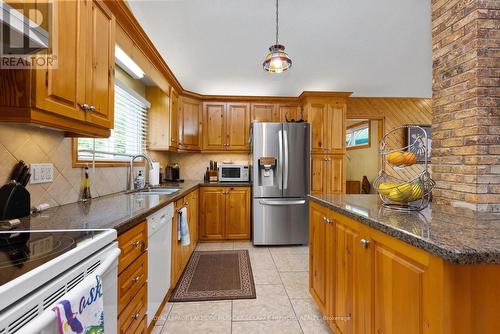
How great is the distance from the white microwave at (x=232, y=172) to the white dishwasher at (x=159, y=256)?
184 centimetres

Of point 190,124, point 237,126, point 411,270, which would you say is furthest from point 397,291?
point 190,124

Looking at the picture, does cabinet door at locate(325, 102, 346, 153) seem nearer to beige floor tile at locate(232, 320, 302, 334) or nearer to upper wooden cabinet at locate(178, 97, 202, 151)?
upper wooden cabinet at locate(178, 97, 202, 151)

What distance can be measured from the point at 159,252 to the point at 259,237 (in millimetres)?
1980

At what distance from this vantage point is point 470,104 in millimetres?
1358

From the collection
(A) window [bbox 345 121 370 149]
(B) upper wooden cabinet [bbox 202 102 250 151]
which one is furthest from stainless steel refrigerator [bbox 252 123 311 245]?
(A) window [bbox 345 121 370 149]

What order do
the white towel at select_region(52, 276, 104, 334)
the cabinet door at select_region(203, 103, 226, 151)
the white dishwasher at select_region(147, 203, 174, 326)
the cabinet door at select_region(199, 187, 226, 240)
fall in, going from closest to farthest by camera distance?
the white towel at select_region(52, 276, 104, 334) < the white dishwasher at select_region(147, 203, 174, 326) < the cabinet door at select_region(199, 187, 226, 240) < the cabinet door at select_region(203, 103, 226, 151)

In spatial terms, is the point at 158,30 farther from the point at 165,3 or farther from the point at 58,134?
the point at 58,134

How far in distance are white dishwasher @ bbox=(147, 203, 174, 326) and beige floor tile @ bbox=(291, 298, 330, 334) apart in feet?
3.58

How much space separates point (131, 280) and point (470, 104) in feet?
6.95

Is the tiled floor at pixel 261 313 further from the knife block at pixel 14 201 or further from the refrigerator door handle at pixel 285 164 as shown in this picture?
the refrigerator door handle at pixel 285 164

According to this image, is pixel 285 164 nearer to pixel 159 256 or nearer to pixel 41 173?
pixel 159 256

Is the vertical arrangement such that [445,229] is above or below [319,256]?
above

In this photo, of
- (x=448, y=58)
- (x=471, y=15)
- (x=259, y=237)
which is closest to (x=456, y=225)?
(x=448, y=58)

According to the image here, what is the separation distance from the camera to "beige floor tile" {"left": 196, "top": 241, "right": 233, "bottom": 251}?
11.3ft
